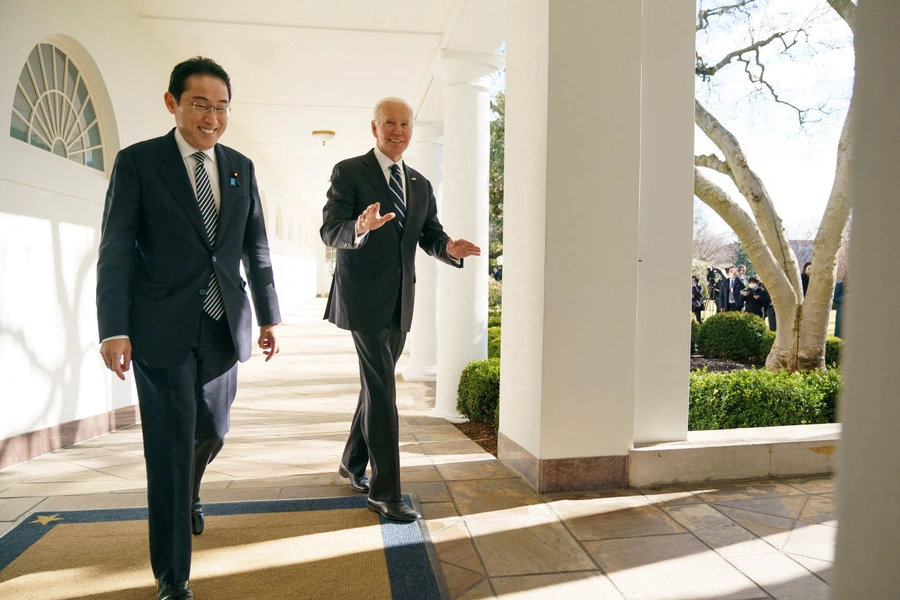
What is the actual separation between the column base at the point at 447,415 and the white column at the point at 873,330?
5819mm

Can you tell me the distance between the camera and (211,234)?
105 inches

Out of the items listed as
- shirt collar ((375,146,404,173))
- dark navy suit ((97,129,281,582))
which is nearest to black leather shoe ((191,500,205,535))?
dark navy suit ((97,129,281,582))

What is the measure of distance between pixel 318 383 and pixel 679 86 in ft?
20.0

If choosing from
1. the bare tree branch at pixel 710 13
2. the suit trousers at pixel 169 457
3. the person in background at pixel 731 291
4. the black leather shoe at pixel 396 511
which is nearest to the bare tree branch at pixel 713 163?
the bare tree branch at pixel 710 13

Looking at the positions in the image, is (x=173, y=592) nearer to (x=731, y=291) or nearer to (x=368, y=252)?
(x=368, y=252)

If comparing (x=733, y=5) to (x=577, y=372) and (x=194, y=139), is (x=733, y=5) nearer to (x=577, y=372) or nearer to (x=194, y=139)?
(x=577, y=372)

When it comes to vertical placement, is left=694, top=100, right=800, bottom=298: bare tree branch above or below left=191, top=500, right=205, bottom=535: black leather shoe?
above

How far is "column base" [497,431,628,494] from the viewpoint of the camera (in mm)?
3904

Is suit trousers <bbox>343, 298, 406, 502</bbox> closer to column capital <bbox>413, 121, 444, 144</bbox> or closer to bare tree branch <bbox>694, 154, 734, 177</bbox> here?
column capital <bbox>413, 121, 444, 144</bbox>

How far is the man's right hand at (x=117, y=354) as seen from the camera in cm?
234

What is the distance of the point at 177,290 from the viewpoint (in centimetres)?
255

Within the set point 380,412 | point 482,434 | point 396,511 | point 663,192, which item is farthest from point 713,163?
point 396,511

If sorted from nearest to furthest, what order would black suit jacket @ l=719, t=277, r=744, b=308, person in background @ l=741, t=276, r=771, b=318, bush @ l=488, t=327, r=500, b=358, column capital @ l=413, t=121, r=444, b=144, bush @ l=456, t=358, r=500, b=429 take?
bush @ l=456, t=358, r=500, b=429, bush @ l=488, t=327, r=500, b=358, column capital @ l=413, t=121, r=444, b=144, person in background @ l=741, t=276, r=771, b=318, black suit jacket @ l=719, t=277, r=744, b=308

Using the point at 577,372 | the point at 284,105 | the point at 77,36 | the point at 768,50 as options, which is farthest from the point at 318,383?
the point at 768,50
